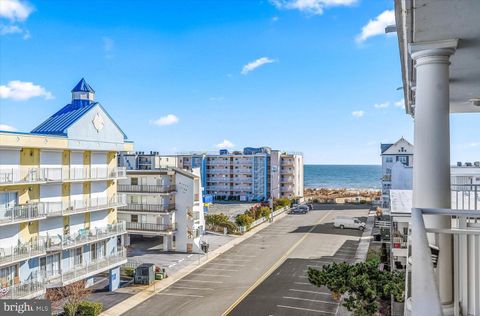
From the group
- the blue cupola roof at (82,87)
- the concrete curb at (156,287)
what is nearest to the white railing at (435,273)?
the concrete curb at (156,287)

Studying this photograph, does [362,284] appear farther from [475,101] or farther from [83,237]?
[83,237]

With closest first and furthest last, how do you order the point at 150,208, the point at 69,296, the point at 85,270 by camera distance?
the point at 69,296 → the point at 85,270 → the point at 150,208

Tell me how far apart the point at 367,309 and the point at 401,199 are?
638 cm

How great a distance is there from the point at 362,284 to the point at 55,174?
18.0m

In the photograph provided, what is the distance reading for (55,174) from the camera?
23.9 m

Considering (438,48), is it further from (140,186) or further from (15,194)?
(140,186)

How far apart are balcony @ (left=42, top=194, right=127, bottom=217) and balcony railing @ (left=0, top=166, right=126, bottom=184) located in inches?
55.9

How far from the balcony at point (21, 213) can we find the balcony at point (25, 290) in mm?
3162

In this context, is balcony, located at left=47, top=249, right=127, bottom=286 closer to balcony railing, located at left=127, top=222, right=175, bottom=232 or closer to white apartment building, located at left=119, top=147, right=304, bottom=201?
balcony railing, located at left=127, top=222, right=175, bottom=232

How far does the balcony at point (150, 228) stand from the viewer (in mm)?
36094

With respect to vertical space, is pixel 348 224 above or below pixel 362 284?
below

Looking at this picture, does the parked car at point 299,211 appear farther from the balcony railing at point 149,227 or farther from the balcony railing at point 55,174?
the balcony railing at point 55,174

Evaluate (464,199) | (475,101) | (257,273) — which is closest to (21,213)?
(257,273)

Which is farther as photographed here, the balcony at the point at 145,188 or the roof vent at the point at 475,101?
the balcony at the point at 145,188
